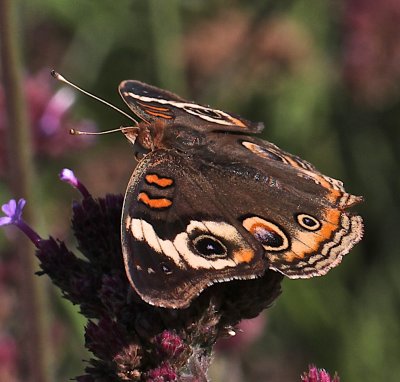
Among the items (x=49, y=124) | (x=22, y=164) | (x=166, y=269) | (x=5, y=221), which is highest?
(x=166, y=269)

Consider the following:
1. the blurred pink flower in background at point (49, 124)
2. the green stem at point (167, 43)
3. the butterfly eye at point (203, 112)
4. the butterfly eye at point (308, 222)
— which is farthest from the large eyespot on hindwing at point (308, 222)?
the green stem at point (167, 43)

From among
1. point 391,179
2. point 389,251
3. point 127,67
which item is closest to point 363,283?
point 389,251

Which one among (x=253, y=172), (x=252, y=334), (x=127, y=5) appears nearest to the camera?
(x=253, y=172)

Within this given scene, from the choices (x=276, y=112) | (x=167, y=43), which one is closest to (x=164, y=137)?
(x=167, y=43)

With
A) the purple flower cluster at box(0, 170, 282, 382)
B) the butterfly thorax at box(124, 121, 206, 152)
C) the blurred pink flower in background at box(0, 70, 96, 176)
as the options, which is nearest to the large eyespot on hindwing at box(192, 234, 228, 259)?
the purple flower cluster at box(0, 170, 282, 382)

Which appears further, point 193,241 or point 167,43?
point 167,43

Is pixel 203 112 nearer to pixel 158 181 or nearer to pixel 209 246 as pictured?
pixel 158 181

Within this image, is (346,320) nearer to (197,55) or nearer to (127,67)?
(197,55)

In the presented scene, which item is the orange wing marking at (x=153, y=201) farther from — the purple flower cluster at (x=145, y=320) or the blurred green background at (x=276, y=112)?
the blurred green background at (x=276, y=112)
